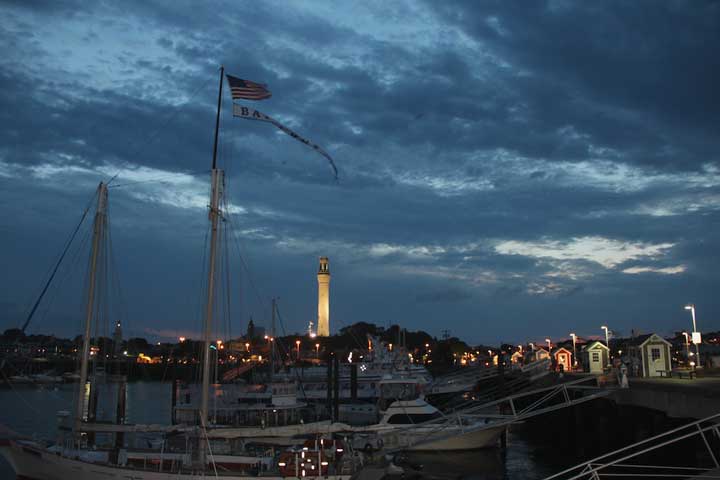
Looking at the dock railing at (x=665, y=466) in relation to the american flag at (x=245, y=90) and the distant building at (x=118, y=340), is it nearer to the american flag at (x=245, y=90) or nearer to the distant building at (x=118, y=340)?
the american flag at (x=245, y=90)

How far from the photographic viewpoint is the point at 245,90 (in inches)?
1299

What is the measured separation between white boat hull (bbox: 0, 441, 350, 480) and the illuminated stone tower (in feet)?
463

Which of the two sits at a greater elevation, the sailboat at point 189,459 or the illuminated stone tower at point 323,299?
the illuminated stone tower at point 323,299

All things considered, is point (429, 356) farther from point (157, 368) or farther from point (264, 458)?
point (264, 458)

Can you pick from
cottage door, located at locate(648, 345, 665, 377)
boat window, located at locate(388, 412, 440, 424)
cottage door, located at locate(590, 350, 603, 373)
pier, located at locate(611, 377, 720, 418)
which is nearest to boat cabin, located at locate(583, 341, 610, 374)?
cottage door, located at locate(590, 350, 603, 373)

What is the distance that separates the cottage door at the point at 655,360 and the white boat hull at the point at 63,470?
35404 millimetres

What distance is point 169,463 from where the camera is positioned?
28016 millimetres

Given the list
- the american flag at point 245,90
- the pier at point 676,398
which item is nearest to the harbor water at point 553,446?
the pier at point 676,398

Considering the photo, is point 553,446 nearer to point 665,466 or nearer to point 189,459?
point 665,466

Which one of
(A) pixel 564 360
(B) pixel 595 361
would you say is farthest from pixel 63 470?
(A) pixel 564 360

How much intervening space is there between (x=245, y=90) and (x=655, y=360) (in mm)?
40029

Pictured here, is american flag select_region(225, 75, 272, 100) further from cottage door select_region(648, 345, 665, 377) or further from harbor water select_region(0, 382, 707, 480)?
cottage door select_region(648, 345, 665, 377)

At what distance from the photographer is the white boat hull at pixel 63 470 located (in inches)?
1028

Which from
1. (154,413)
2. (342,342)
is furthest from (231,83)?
(342,342)
